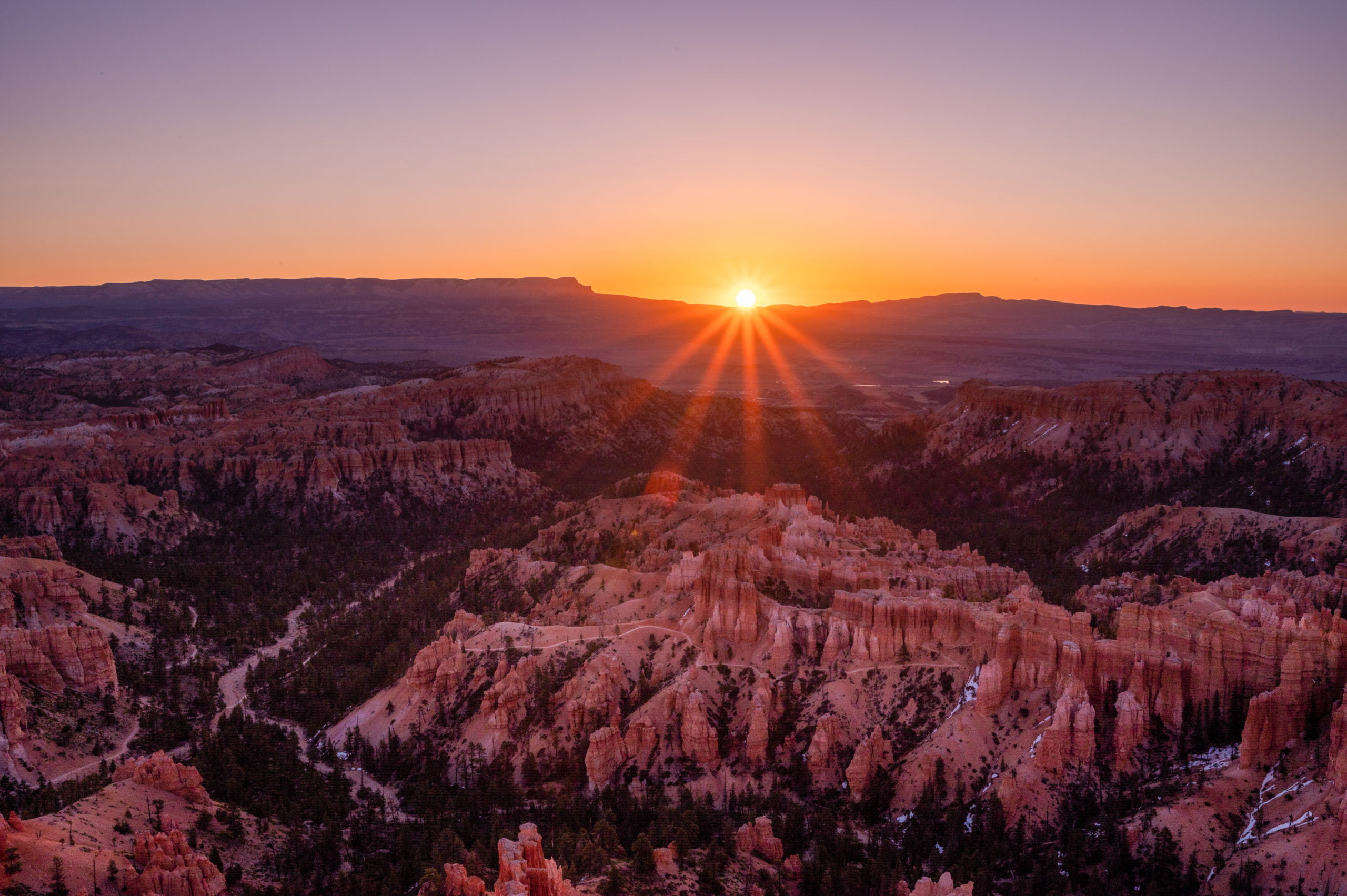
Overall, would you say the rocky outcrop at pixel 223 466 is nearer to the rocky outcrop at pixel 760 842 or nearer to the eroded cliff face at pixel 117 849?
the eroded cliff face at pixel 117 849

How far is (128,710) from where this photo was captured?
2306 inches

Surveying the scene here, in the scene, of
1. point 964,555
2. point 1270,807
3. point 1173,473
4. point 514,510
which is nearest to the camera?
point 1270,807

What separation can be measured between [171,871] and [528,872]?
1140 centimetres

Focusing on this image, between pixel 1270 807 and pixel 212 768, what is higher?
pixel 1270 807

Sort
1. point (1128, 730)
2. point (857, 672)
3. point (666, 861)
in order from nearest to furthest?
point (666, 861) < point (1128, 730) < point (857, 672)

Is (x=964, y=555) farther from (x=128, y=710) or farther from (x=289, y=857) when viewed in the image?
(x=128, y=710)

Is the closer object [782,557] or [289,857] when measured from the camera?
[289,857]

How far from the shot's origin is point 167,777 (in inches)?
1613

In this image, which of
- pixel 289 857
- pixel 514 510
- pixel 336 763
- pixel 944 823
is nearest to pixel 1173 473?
pixel 514 510

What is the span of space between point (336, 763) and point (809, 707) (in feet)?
81.4

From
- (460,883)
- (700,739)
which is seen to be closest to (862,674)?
(700,739)

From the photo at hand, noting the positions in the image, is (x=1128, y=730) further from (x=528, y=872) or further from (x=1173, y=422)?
(x=1173, y=422)

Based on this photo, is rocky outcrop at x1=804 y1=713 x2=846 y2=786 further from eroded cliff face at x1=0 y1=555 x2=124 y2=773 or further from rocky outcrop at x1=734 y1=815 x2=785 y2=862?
eroded cliff face at x1=0 y1=555 x2=124 y2=773

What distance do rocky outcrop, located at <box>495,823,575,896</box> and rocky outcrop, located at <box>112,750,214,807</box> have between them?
1477 centimetres
